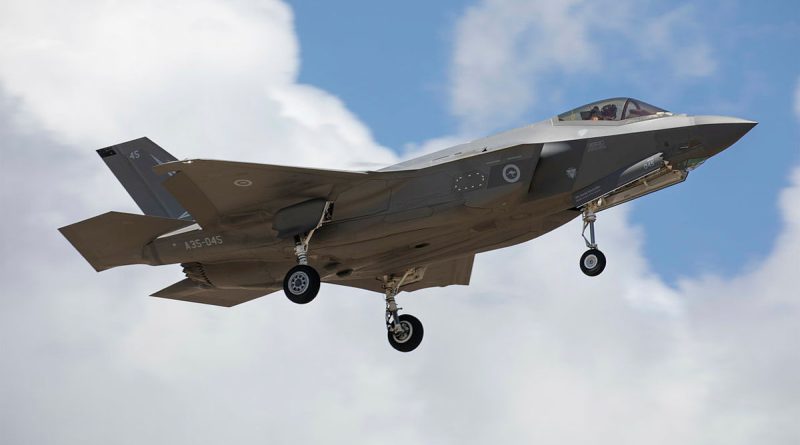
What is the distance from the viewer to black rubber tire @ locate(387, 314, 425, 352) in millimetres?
29156

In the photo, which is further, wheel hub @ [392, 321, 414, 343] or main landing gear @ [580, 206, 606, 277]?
wheel hub @ [392, 321, 414, 343]

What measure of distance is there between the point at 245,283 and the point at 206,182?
3.22m

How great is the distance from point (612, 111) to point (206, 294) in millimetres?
10709

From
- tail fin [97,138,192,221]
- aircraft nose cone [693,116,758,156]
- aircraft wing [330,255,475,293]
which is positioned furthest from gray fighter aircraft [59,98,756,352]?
tail fin [97,138,192,221]

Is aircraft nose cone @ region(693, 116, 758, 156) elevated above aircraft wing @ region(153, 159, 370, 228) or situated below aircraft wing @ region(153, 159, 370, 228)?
above

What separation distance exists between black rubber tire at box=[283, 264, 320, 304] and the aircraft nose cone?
794cm

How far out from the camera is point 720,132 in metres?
23.8

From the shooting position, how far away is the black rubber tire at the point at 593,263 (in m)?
24.3

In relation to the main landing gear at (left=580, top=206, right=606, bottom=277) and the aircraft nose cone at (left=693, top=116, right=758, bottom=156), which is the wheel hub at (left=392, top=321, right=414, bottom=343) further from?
the aircraft nose cone at (left=693, top=116, right=758, bottom=156)

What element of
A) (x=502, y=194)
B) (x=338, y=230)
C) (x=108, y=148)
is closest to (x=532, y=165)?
(x=502, y=194)

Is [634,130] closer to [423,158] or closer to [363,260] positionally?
[423,158]

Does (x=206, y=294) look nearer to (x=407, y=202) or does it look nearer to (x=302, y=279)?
(x=302, y=279)

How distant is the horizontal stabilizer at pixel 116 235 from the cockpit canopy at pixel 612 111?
8413 millimetres

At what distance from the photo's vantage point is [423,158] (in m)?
25.8
